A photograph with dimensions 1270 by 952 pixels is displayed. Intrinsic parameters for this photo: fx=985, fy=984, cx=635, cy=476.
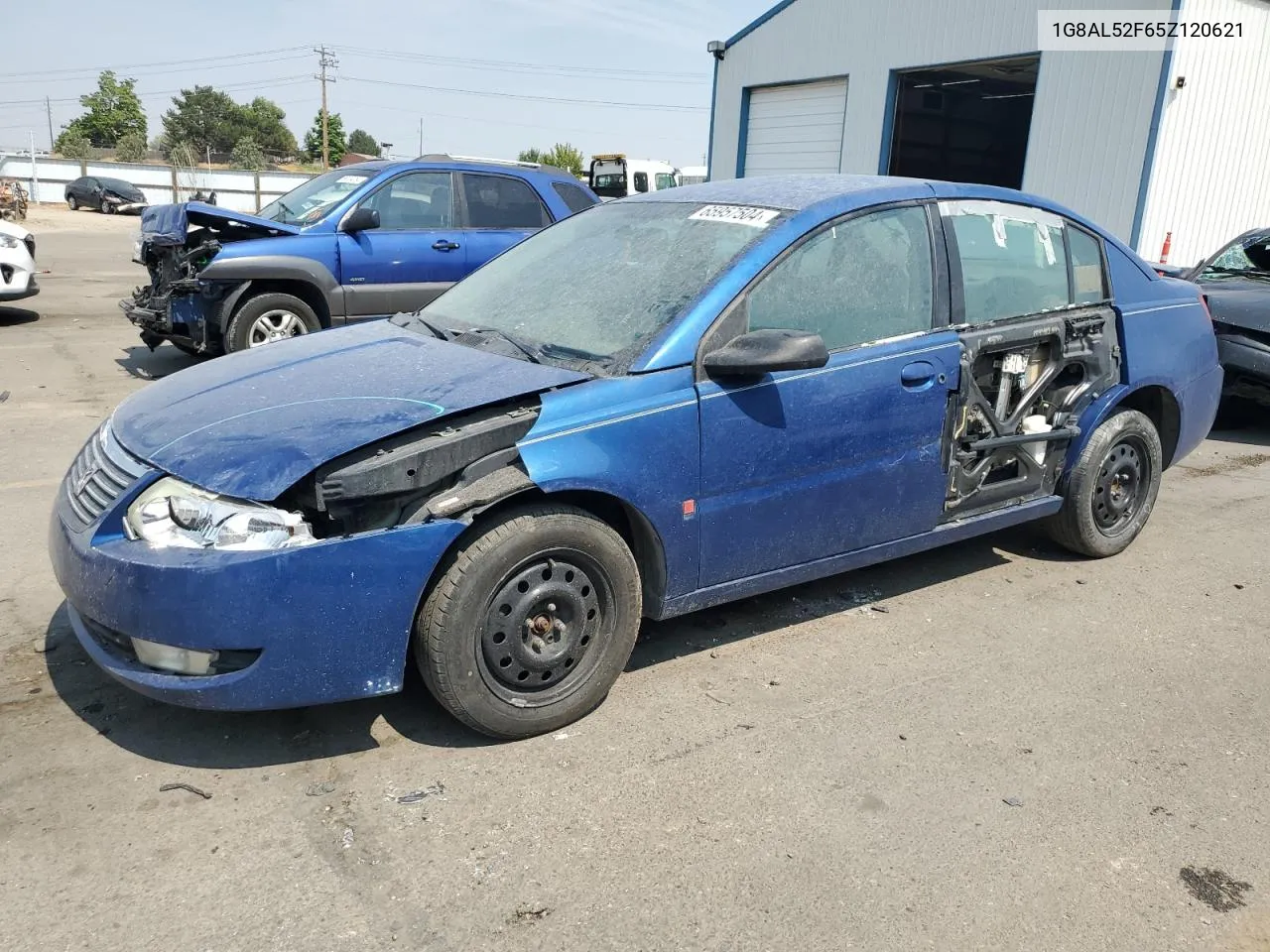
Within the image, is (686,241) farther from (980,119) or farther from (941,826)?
(980,119)

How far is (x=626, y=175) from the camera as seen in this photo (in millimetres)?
31672

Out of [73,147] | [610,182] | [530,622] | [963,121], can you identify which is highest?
[73,147]

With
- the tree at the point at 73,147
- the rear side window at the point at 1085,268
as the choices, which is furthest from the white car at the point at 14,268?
the tree at the point at 73,147

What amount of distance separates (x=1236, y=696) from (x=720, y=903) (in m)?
2.36

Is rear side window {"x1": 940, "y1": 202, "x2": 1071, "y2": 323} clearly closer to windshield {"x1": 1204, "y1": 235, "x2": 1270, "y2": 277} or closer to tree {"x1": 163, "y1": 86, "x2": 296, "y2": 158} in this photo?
windshield {"x1": 1204, "y1": 235, "x2": 1270, "y2": 277}

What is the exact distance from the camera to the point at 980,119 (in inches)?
903

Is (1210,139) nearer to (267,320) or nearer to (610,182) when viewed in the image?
(267,320)

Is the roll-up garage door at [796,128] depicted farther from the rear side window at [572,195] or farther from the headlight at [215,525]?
the headlight at [215,525]

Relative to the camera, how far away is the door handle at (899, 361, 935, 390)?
3816 mm

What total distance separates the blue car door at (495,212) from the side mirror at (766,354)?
5942mm

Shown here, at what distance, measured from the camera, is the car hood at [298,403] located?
285 centimetres

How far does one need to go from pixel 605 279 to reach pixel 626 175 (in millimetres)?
29232

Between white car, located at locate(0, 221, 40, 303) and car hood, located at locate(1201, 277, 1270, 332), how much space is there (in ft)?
37.5

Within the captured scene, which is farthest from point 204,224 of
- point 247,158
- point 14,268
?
point 247,158
